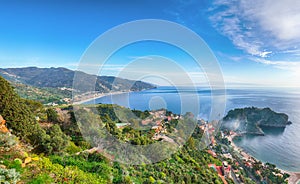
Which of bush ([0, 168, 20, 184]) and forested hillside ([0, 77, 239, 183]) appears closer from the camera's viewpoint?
bush ([0, 168, 20, 184])

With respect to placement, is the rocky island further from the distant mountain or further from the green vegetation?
the green vegetation

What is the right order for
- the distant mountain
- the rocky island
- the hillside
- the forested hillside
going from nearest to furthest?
the forested hillside, the distant mountain, the hillside, the rocky island

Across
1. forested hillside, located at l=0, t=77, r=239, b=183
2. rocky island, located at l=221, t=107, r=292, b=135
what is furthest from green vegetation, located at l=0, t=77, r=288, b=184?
rocky island, located at l=221, t=107, r=292, b=135

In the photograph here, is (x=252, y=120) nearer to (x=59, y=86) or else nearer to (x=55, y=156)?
(x=55, y=156)

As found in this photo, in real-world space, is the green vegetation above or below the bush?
below

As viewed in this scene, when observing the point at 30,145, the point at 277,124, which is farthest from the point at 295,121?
the point at 30,145
